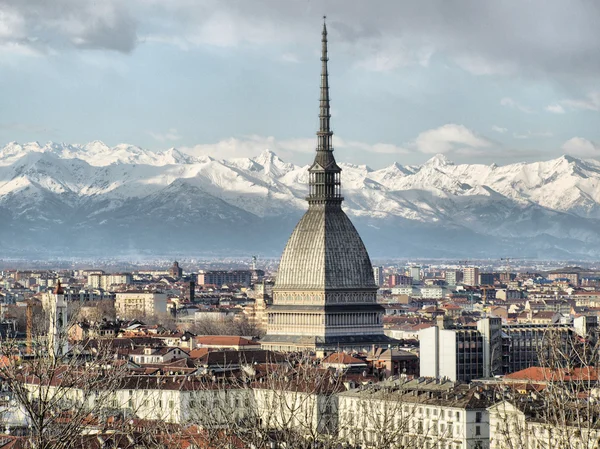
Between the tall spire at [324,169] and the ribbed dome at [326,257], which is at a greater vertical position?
the tall spire at [324,169]

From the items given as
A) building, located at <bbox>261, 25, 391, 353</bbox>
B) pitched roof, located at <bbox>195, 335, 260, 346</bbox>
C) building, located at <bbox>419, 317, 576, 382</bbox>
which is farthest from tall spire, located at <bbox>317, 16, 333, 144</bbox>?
building, located at <bbox>419, 317, 576, 382</bbox>

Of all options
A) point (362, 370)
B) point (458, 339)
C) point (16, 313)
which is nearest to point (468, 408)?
point (362, 370)

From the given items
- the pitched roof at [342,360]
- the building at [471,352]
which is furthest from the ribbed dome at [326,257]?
the pitched roof at [342,360]

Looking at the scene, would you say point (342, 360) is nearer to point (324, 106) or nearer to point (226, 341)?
point (226, 341)

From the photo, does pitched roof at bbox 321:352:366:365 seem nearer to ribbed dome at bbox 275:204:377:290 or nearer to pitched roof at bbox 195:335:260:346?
pitched roof at bbox 195:335:260:346

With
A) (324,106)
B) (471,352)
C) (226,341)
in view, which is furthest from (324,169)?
(471,352)

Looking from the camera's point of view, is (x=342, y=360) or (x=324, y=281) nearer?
(x=342, y=360)

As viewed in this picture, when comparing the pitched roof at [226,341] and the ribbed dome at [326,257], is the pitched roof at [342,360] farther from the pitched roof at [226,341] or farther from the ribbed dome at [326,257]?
the ribbed dome at [326,257]

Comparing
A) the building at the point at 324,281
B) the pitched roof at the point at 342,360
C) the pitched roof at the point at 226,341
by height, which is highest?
the building at the point at 324,281
